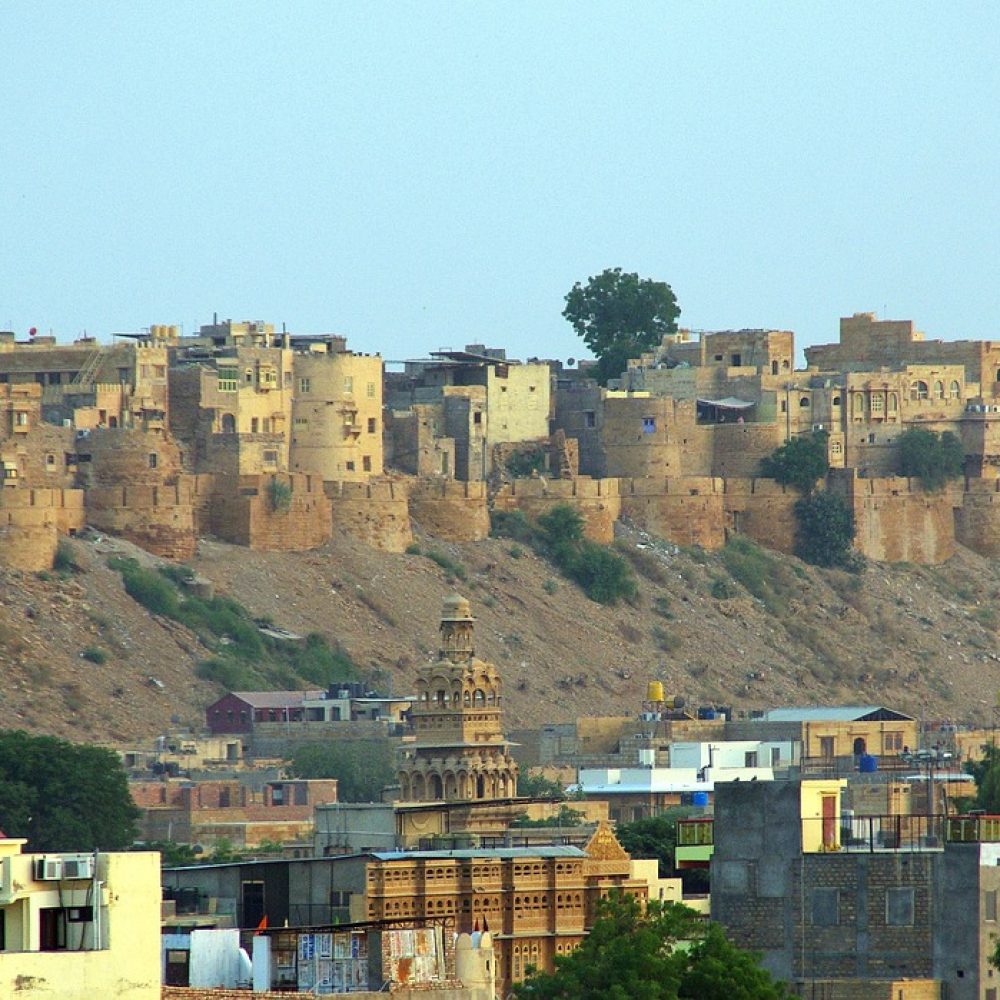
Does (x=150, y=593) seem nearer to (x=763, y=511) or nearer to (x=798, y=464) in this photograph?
(x=798, y=464)

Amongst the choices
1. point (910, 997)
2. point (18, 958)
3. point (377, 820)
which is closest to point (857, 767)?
point (377, 820)

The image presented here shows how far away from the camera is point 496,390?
129 metres

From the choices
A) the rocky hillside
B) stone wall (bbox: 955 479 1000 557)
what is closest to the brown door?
the rocky hillside

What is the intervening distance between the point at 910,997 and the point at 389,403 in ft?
280

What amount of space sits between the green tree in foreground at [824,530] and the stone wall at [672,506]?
302cm

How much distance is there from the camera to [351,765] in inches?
3999

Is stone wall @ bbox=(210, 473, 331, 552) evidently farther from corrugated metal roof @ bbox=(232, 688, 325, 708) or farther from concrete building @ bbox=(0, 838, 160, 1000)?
concrete building @ bbox=(0, 838, 160, 1000)

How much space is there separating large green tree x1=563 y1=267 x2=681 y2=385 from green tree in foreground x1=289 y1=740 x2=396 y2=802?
4222cm

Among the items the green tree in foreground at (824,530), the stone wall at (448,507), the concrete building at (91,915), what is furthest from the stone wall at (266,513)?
the concrete building at (91,915)

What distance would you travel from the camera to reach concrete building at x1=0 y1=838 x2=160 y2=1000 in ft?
111

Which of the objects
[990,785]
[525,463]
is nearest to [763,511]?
[525,463]

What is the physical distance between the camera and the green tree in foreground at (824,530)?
130250 mm

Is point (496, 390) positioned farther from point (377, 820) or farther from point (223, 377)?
point (377, 820)

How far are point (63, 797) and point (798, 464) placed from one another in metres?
46.8
